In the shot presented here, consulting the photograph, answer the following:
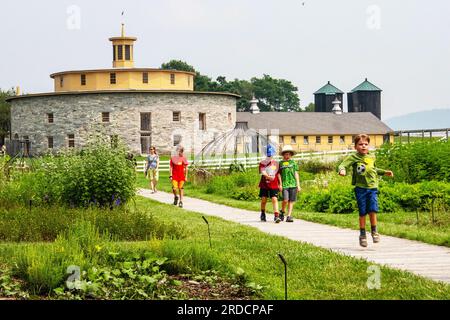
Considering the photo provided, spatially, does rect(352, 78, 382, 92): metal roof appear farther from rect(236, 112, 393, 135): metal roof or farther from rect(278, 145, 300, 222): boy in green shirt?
rect(278, 145, 300, 222): boy in green shirt

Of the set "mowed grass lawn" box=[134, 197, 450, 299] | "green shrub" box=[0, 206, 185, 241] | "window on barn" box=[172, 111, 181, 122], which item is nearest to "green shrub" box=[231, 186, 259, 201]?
"green shrub" box=[0, 206, 185, 241]

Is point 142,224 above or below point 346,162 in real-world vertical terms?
below

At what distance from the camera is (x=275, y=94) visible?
126000 mm

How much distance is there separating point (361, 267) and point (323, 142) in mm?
76847

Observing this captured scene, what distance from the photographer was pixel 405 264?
9.40 m

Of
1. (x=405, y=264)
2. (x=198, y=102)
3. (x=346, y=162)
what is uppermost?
(x=198, y=102)

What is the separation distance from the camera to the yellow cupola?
66.0 meters

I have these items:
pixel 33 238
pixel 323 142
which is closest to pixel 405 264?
pixel 33 238

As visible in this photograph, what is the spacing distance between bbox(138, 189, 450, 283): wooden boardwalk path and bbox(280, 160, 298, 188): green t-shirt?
71 cm

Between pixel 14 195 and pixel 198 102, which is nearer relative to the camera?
pixel 14 195

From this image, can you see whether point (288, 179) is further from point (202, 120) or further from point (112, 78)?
point (112, 78)

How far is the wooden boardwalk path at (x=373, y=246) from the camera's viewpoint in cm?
922
